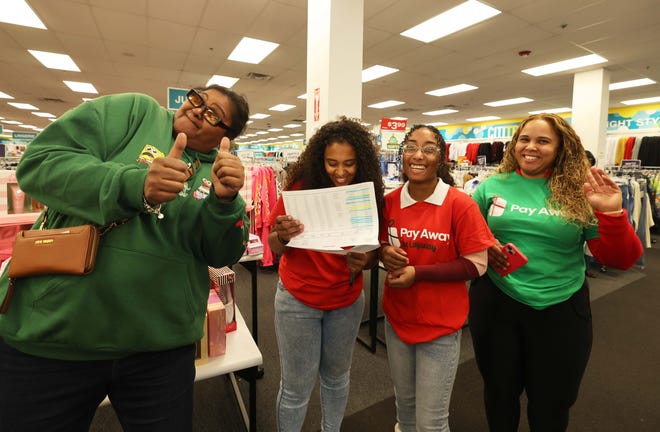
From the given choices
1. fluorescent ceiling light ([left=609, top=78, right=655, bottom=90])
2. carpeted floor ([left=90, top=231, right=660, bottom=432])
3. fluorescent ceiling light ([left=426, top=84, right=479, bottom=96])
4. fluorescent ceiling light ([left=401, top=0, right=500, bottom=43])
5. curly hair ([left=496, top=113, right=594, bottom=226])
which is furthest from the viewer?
fluorescent ceiling light ([left=426, top=84, right=479, bottom=96])

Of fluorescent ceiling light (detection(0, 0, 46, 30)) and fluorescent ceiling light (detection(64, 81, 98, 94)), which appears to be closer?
fluorescent ceiling light (detection(0, 0, 46, 30))

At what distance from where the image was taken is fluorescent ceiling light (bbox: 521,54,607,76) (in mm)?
6094

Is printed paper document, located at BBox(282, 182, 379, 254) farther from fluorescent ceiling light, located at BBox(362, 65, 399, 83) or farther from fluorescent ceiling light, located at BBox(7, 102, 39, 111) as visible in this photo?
fluorescent ceiling light, located at BBox(7, 102, 39, 111)

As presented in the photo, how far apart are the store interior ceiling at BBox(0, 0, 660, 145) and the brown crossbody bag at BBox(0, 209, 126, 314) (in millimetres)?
1822

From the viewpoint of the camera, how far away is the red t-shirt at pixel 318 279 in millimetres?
1276

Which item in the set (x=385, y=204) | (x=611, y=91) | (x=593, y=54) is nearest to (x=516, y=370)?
(x=385, y=204)

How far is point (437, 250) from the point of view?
4.03 ft

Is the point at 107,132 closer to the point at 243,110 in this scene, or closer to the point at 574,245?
the point at 243,110

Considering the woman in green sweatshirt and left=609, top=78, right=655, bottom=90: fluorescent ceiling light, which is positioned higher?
left=609, top=78, right=655, bottom=90: fluorescent ceiling light

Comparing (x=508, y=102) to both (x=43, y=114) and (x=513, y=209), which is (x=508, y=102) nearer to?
(x=513, y=209)

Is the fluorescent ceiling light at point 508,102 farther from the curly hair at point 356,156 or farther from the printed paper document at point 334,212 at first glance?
the printed paper document at point 334,212

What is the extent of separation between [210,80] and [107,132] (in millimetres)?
7846

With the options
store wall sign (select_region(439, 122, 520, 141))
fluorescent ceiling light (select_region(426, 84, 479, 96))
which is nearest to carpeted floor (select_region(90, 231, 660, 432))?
fluorescent ceiling light (select_region(426, 84, 479, 96))

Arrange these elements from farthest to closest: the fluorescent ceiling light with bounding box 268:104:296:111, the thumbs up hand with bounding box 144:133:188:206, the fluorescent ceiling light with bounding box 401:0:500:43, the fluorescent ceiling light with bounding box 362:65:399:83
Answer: the fluorescent ceiling light with bounding box 268:104:296:111 → the fluorescent ceiling light with bounding box 362:65:399:83 → the fluorescent ceiling light with bounding box 401:0:500:43 → the thumbs up hand with bounding box 144:133:188:206
